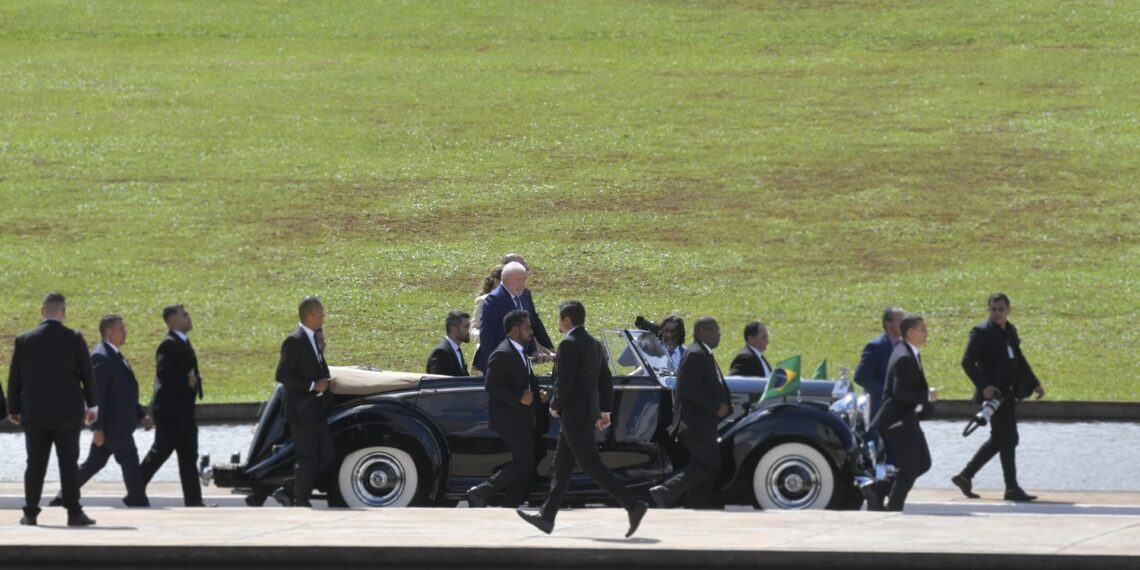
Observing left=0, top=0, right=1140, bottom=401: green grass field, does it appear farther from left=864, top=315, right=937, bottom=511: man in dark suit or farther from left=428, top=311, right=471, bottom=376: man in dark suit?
left=864, top=315, right=937, bottom=511: man in dark suit

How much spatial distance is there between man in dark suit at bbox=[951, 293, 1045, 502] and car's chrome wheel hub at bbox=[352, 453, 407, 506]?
14.9ft

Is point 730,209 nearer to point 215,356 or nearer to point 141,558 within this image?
point 215,356

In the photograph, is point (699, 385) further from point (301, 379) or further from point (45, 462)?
point (45, 462)

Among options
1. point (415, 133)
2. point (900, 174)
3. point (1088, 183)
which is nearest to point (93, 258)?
point (415, 133)

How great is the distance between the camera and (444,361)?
46.3 ft

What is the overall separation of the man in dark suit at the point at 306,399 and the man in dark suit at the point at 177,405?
35.7 inches

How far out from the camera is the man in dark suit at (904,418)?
12.3m

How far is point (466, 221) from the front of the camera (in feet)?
103

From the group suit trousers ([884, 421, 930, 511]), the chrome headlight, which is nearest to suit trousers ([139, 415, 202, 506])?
the chrome headlight

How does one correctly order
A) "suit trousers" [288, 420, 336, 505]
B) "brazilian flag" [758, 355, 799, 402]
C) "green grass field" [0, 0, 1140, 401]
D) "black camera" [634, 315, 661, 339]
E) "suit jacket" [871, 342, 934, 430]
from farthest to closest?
1. "green grass field" [0, 0, 1140, 401]
2. "black camera" [634, 315, 661, 339]
3. "brazilian flag" [758, 355, 799, 402]
4. "suit trousers" [288, 420, 336, 505]
5. "suit jacket" [871, 342, 934, 430]

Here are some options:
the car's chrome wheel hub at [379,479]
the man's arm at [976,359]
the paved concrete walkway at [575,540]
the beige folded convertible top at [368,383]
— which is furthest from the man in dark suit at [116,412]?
the man's arm at [976,359]

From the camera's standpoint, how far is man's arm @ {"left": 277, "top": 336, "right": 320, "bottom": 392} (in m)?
12.5

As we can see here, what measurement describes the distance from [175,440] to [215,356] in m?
11.1

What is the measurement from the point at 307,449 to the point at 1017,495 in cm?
564
